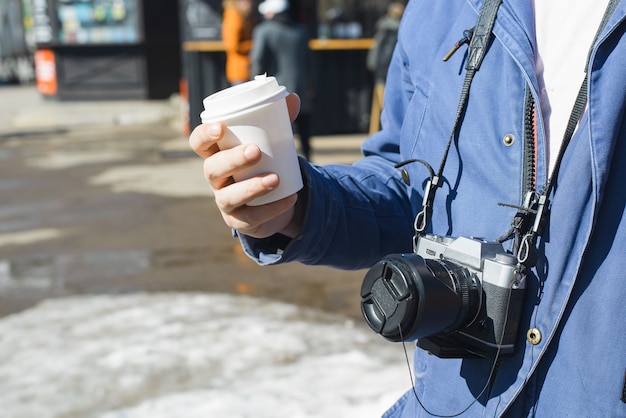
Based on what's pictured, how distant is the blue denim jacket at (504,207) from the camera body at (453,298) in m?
0.04

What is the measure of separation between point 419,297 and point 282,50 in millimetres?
6638

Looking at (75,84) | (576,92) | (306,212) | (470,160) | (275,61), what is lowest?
(75,84)

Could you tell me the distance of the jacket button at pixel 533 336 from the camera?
1.08 metres

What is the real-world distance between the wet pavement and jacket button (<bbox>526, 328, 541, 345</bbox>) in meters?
3.28

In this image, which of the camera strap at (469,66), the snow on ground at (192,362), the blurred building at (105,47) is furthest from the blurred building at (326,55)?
the camera strap at (469,66)

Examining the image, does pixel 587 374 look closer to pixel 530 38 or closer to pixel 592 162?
pixel 592 162

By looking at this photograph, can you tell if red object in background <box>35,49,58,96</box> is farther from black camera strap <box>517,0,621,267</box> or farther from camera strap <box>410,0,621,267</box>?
black camera strap <box>517,0,621,267</box>

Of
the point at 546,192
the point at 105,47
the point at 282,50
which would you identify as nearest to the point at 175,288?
the point at 282,50

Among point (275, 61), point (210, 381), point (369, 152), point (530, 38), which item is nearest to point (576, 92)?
point (530, 38)

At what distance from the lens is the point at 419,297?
3.58ft

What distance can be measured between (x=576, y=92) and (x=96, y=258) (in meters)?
4.97

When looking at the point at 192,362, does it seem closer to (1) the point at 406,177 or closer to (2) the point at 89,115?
(1) the point at 406,177

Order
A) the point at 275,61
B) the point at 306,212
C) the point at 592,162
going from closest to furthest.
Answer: the point at 592,162, the point at 306,212, the point at 275,61

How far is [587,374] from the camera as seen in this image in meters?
1.05
